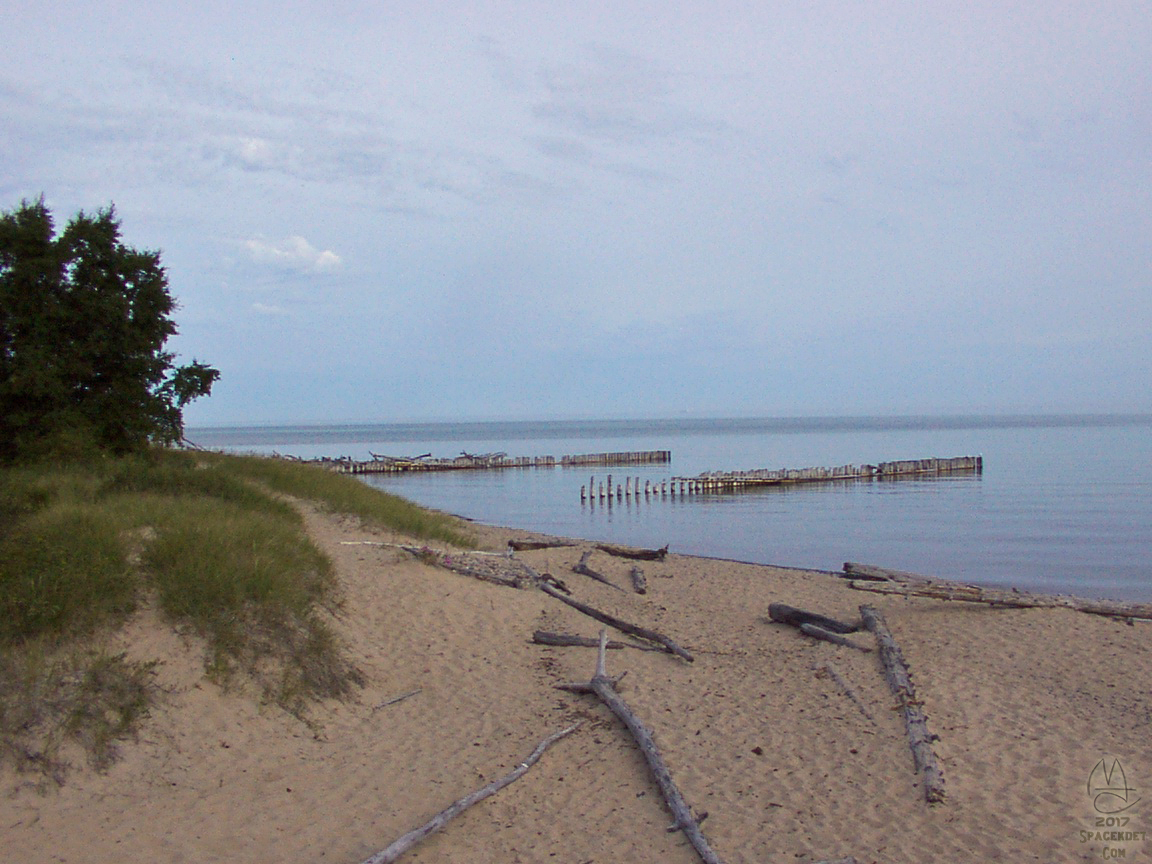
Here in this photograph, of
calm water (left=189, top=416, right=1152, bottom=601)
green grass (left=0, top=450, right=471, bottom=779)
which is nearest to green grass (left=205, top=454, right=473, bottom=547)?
green grass (left=0, top=450, right=471, bottom=779)

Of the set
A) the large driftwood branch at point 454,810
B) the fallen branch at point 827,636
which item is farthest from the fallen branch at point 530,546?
the large driftwood branch at point 454,810

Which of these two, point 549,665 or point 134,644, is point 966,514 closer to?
point 549,665

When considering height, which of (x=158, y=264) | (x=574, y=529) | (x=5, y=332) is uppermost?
(x=158, y=264)

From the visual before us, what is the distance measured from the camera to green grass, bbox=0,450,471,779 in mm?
6484

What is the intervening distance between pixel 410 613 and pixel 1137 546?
2046 cm

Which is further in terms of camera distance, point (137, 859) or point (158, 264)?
point (158, 264)

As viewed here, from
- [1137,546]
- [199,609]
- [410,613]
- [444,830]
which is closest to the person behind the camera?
[444,830]

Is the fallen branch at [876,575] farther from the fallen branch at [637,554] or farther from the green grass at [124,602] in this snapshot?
the green grass at [124,602]

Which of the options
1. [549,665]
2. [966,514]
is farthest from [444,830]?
[966,514]

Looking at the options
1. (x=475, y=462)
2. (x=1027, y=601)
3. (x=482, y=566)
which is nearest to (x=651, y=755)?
(x=482, y=566)

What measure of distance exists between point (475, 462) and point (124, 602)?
161ft

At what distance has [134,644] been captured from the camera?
7.42 meters

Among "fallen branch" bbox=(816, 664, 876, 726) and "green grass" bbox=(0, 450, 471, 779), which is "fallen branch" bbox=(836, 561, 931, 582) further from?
"green grass" bbox=(0, 450, 471, 779)

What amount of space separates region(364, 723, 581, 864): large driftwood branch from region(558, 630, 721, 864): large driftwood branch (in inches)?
26.8
